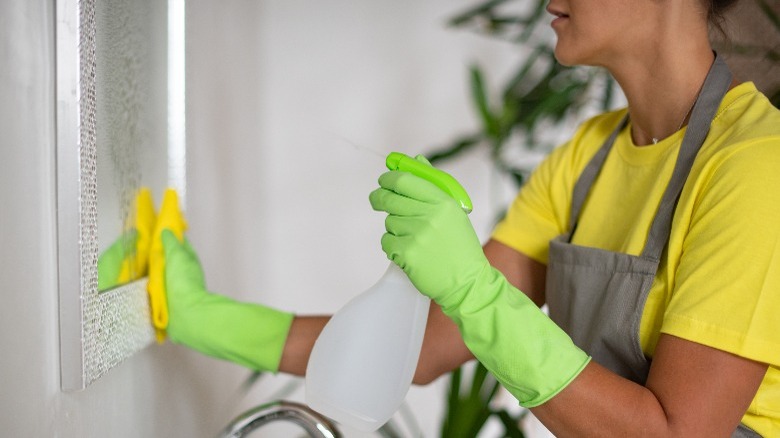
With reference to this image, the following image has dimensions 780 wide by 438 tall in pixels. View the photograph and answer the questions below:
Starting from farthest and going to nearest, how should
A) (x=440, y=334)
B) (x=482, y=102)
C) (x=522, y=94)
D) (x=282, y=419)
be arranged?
(x=522, y=94), (x=482, y=102), (x=440, y=334), (x=282, y=419)

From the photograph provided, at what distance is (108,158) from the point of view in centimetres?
84

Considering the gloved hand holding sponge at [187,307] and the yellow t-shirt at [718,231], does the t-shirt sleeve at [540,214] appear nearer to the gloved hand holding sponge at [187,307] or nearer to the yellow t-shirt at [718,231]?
the yellow t-shirt at [718,231]

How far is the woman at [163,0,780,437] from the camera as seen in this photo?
0.84m

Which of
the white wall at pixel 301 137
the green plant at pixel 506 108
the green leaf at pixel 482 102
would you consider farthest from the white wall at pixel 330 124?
the green leaf at pixel 482 102

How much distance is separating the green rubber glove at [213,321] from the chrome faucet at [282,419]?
0.17m

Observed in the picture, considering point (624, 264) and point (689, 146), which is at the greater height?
point (689, 146)

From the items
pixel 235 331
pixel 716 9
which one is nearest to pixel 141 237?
pixel 235 331

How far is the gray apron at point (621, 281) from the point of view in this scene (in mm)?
992

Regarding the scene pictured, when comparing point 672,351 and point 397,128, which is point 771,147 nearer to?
point 672,351

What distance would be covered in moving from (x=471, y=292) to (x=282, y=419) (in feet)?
0.94

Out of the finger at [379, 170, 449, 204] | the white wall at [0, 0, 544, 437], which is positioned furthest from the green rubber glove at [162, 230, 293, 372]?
the finger at [379, 170, 449, 204]

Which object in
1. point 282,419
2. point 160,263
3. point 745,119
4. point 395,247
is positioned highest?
point 745,119

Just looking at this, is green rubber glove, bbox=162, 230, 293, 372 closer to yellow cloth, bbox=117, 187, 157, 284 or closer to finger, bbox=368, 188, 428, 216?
yellow cloth, bbox=117, 187, 157, 284

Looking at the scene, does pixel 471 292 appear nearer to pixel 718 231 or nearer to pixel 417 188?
pixel 417 188
